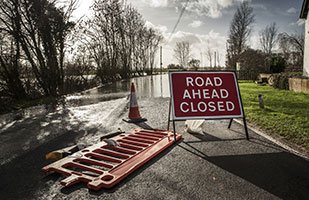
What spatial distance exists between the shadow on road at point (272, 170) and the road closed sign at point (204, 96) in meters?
0.99

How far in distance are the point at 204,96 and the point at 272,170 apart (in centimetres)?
211

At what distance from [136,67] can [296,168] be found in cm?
4134

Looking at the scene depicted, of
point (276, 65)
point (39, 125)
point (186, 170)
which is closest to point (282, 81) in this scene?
point (276, 65)

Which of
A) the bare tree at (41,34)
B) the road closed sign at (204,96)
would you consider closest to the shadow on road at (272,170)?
the road closed sign at (204,96)

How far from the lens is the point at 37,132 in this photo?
220 inches

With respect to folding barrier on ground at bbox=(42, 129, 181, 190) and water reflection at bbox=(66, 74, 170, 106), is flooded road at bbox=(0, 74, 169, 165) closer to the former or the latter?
folding barrier on ground at bbox=(42, 129, 181, 190)

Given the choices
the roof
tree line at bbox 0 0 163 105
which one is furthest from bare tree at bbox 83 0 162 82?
the roof

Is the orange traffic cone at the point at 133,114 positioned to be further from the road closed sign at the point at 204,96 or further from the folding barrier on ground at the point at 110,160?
the road closed sign at the point at 204,96

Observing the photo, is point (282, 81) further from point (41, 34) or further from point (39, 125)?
point (41, 34)

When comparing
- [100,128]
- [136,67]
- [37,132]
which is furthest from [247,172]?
[136,67]

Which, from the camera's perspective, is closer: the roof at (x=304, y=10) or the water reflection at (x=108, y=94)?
the water reflection at (x=108, y=94)

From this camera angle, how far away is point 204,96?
191 inches

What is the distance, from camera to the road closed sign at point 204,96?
466 centimetres

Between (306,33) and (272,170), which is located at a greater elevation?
(306,33)
